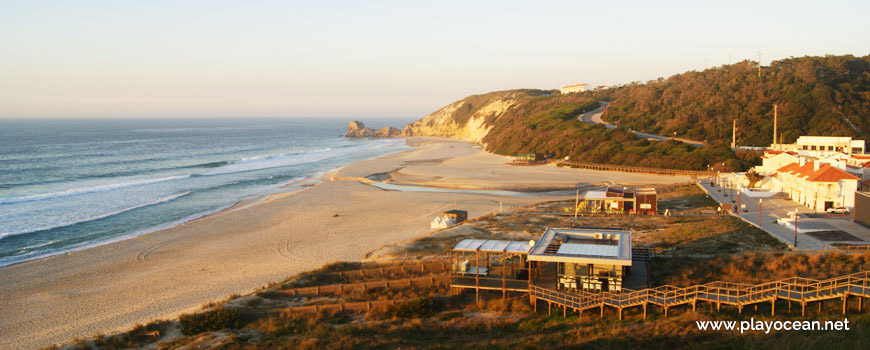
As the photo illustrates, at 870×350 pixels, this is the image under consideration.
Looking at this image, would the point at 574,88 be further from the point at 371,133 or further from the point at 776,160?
the point at 776,160


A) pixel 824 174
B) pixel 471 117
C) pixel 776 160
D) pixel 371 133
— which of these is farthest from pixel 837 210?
pixel 371 133

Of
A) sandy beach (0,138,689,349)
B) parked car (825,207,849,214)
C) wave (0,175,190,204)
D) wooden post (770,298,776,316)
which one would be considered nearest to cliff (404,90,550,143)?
wave (0,175,190,204)

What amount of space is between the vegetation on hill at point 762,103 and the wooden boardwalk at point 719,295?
55.2m

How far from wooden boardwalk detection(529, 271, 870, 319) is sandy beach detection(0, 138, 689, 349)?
12.4 meters

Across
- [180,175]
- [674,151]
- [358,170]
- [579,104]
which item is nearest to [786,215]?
[674,151]

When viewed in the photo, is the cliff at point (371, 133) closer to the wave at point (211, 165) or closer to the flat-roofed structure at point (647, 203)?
the wave at point (211, 165)

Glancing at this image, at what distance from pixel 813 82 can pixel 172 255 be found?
82774 mm

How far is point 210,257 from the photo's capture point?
84.2ft

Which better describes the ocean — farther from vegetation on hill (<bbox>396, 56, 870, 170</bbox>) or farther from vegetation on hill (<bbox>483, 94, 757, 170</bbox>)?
vegetation on hill (<bbox>396, 56, 870, 170</bbox>)

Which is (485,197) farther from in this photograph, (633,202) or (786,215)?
(786,215)

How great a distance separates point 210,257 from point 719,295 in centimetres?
2263

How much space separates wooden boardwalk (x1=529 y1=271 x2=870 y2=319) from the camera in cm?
1349

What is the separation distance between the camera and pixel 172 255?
85.6ft

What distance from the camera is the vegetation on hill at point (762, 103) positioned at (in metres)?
62.4
